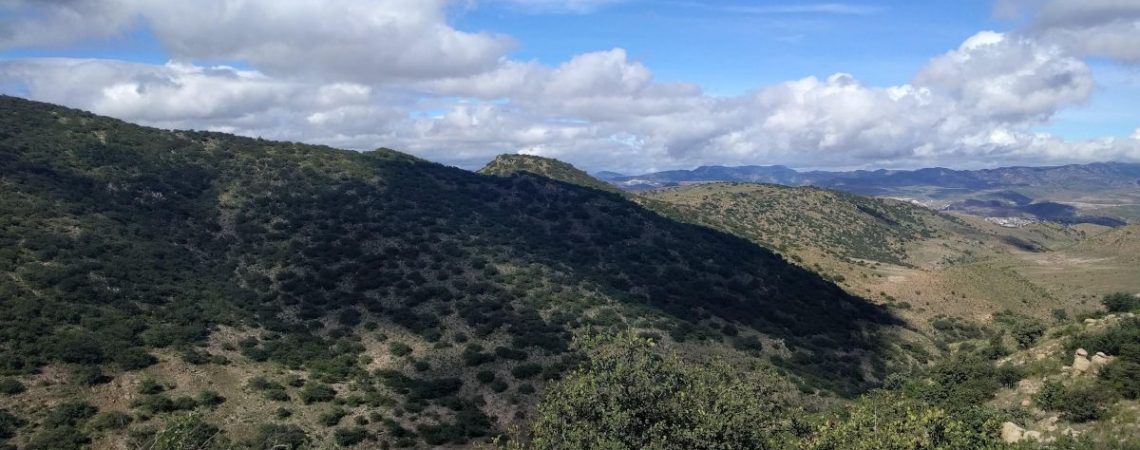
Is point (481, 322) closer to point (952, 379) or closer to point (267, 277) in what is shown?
point (267, 277)

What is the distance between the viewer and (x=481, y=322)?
61.2 metres

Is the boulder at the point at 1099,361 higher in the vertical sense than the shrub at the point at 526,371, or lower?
higher

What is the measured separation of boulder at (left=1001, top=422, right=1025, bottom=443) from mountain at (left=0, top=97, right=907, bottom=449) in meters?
27.6

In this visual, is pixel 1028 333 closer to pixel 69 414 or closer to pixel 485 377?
pixel 485 377

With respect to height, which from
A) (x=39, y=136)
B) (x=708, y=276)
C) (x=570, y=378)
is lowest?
(x=708, y=276)

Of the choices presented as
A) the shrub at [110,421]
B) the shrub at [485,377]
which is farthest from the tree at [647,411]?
the shrub at [110,421]

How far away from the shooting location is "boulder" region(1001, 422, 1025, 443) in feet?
85.3

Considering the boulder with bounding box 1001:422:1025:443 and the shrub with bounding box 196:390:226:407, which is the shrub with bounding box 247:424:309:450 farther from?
the boulder with bounding box 1001:422:1025:443

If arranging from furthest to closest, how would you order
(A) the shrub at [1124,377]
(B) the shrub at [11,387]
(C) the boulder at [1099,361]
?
1. (B) the shrub at [11,387]
2. (C) the boulder at [1099,361]
3. (A) the shrub at [1124,377]

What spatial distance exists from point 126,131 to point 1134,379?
4771 inches

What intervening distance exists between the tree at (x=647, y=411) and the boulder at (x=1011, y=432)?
953 centimetres

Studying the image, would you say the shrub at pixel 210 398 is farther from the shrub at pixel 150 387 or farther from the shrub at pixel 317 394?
the shrub at pixel 317 394

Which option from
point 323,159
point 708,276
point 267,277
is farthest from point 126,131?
point 708,276

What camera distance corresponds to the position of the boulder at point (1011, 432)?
1023 inches
